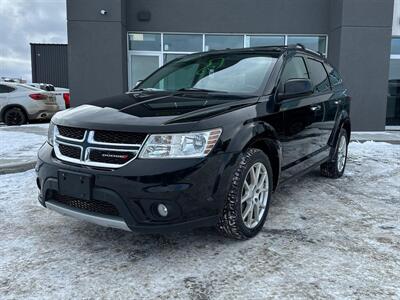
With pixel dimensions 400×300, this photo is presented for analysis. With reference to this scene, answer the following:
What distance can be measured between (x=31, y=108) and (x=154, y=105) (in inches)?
396

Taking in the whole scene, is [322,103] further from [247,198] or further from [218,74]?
[247,198]

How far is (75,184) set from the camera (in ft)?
9.79

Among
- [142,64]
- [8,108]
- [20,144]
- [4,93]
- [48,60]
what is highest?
[48,60]

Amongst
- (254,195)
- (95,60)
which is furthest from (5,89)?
(254,195)

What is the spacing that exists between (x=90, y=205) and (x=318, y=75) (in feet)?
11.0

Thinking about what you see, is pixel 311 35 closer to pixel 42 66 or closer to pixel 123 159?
pixel 123 159

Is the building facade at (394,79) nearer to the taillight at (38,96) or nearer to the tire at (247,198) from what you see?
the tire at (247,198)

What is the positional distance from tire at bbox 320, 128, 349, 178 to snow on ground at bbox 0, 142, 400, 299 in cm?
108

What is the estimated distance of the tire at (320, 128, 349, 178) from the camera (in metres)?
5.57

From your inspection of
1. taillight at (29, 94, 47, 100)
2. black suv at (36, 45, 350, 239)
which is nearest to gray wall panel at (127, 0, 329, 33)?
taillight at (29, 94, 47, 100)

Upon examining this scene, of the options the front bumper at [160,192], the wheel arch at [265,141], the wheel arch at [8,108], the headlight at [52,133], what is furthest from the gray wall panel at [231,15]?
the front bumper at [160,192]

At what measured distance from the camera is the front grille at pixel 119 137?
2.88 meters

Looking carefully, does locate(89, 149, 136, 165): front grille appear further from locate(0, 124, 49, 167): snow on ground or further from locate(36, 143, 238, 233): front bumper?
locate(0, 124, 49, 167): snow on ground

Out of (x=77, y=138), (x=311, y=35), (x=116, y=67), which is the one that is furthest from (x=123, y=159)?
(x=311, y=35)
